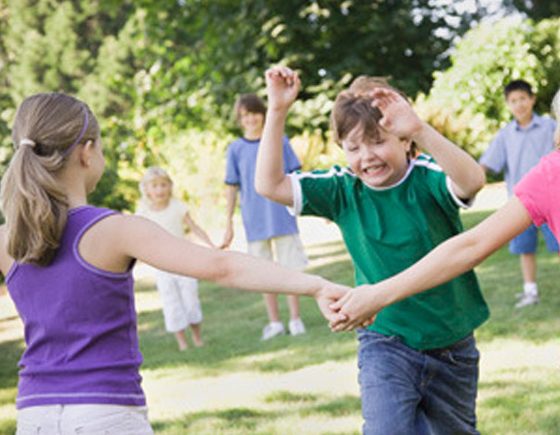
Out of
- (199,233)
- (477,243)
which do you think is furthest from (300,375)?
(477,243)

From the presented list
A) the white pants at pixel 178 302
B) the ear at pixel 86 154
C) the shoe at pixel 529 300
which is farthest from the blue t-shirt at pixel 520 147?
the ear at pixel 86 154

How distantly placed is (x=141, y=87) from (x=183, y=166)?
18.1 ft

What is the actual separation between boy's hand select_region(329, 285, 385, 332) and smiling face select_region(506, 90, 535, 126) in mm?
4930

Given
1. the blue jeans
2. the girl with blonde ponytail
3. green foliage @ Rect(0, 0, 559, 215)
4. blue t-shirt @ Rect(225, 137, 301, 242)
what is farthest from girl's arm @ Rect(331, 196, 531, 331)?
green foliage @ Rect(0, 0, 559, 215)

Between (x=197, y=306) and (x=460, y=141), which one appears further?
(x=460, y=141)

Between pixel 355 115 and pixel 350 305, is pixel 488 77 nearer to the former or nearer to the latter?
pixel 355 115

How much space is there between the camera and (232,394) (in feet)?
18.6

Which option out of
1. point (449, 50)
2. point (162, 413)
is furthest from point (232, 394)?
point (449, 50)

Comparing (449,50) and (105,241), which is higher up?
(105,241)

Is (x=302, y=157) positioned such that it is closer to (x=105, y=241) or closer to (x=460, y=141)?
(x=460, y=141)

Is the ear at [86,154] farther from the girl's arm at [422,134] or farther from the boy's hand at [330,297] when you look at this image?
the girl's arm at [422,134]

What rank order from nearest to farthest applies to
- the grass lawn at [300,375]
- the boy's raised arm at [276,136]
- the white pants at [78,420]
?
1. the white pants at [78,420]
2. the boy's raised arm at [276,136]
3. the grass lawn at [300,375]

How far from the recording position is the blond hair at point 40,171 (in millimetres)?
2475

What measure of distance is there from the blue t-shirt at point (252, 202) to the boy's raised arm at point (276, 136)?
13.1ft
